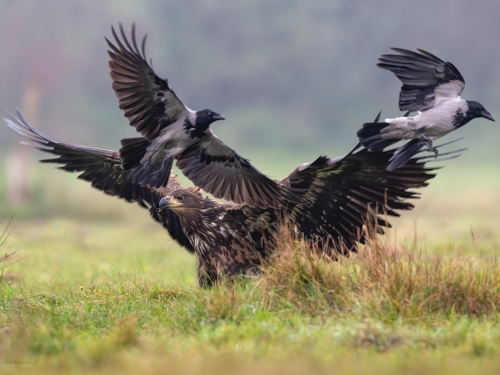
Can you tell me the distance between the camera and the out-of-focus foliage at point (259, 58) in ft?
138

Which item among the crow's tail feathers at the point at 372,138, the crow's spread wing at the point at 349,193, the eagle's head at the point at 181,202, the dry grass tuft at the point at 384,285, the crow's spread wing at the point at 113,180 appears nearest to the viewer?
the dry grass tuft at the point at 384,285

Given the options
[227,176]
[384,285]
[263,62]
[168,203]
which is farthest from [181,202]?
[263,62]

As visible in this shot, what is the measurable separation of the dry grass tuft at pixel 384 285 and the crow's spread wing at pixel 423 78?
115 cm

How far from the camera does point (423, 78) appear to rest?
6.28 meters

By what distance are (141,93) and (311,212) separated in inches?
68.3

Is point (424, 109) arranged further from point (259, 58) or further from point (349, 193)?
point (259, 58)

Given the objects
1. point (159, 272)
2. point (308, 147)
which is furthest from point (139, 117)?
point (308, 147)

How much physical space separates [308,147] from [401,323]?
39.8 m

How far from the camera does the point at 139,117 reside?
6.32m

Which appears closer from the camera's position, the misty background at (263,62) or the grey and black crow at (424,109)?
the grey and black crow at (424,109)

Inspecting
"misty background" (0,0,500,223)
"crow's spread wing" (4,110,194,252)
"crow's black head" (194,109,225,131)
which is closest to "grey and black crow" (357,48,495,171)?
"crow's black head" (194,109,225,131)

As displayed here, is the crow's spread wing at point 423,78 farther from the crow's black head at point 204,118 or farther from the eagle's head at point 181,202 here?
the eagle's head at point 181,202

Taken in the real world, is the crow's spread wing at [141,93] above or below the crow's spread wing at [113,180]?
above

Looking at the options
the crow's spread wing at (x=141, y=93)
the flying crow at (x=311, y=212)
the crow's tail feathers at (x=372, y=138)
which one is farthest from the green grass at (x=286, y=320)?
the crow's spread wing at (x=141, y=93)
